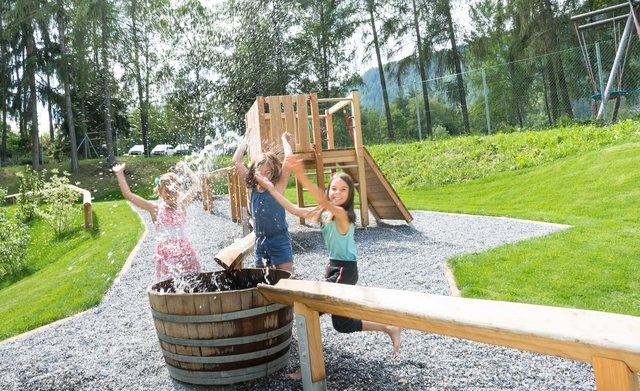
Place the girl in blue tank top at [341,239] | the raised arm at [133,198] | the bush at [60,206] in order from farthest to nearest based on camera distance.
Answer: the bush at [60,206]
the raised arm at [133,198]
the girl in blue tank top at [341,239]

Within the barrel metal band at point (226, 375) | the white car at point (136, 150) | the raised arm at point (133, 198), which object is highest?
the white car at point (136, 150)

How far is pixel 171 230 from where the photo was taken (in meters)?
4.51

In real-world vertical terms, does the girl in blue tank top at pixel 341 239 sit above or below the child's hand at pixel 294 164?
below

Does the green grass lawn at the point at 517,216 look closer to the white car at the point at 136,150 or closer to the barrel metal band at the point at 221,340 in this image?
the barrel metal band at the point at 221,340

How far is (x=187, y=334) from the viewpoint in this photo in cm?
338

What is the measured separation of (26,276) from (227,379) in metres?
9.19

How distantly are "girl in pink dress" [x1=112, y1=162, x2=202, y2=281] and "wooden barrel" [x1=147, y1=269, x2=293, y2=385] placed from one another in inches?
35.2

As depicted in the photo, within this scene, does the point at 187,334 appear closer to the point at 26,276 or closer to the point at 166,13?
the point at 26,276

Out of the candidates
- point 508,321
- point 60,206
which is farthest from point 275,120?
point 508,321

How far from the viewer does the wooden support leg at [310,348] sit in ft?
10.5

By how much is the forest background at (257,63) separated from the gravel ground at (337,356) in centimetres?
1692

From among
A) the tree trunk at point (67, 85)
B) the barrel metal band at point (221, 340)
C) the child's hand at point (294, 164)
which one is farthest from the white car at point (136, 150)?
the barrel metal band at point (221, 340)

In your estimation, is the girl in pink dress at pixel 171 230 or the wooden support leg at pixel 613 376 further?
the girl in pink dress at pixel 171 230

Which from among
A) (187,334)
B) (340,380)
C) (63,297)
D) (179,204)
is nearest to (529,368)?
(340,380)
